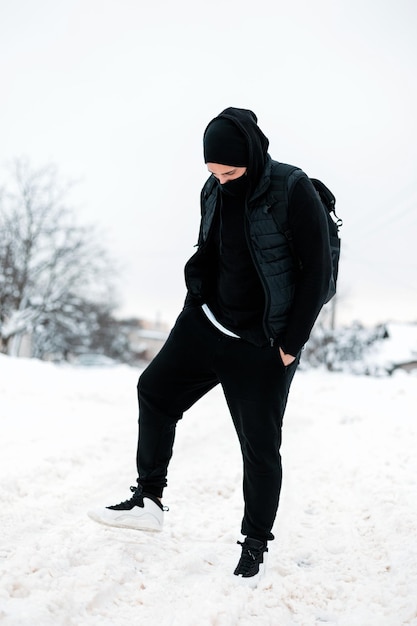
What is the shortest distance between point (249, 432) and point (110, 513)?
84cm

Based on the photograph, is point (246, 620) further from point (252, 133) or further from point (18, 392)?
point (18, 392)

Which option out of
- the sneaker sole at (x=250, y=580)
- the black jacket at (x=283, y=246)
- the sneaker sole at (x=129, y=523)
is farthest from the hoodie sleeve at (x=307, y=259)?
the sneaker sole at (x=129, y=523)

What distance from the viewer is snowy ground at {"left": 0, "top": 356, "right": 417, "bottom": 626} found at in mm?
2404

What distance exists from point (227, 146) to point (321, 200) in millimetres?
545

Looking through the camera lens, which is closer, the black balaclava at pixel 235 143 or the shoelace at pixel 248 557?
the black balaclava at pixel 235 143

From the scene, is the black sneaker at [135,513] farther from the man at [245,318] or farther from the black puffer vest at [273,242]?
the black puffer vest at [273,242]

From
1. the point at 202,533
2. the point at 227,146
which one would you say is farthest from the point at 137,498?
the point at 227,146

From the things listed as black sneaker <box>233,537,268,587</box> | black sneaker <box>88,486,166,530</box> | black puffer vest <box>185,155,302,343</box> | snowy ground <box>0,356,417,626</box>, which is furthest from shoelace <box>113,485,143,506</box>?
black puffer vest <box>185,155,302,343</box>

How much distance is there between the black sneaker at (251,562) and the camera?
268 cm

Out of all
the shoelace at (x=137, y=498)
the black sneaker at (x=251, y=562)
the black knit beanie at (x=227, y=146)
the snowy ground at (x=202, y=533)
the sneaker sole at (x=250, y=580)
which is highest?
the black knit beanie at (x=227, y=146)

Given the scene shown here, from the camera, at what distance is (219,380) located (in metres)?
2.96

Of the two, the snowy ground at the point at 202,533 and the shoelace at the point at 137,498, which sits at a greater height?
the shoelace at the point at 137,498

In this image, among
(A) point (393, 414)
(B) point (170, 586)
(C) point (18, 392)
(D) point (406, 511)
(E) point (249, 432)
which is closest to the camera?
(B) point (170, 586)

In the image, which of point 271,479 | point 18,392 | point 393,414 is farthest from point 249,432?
point 18,392
